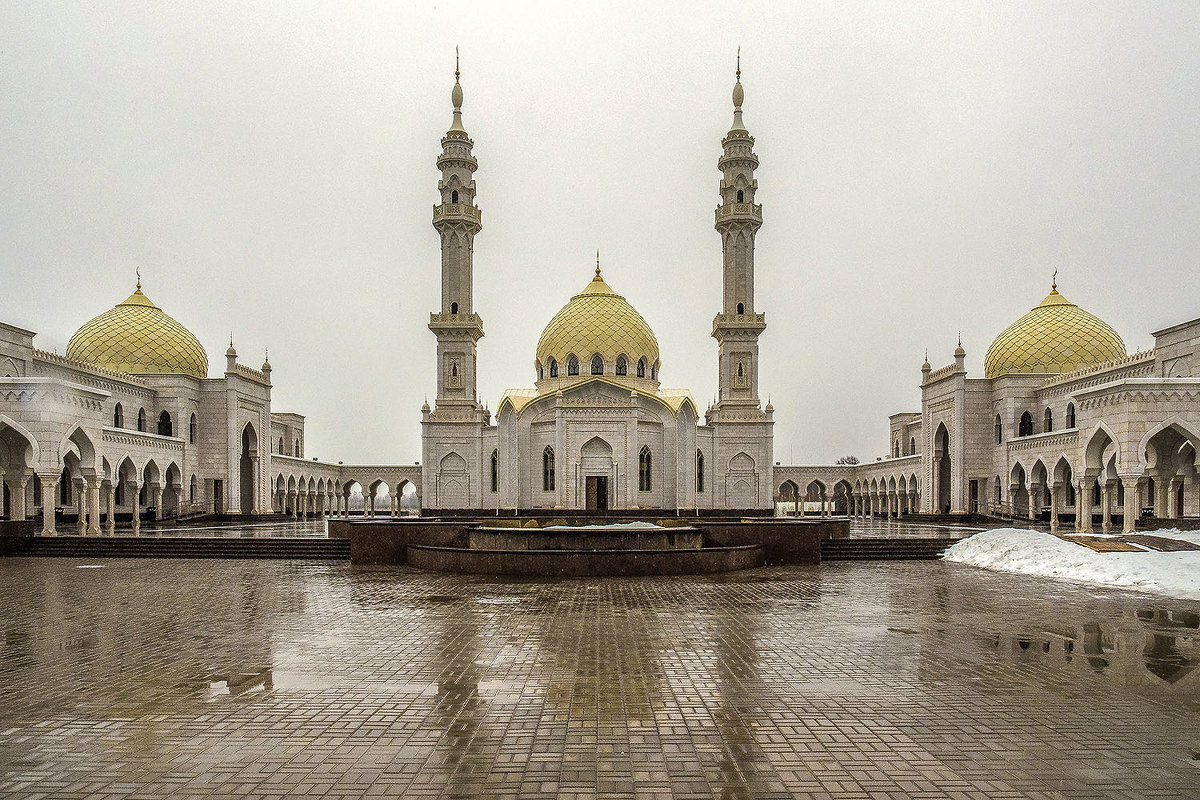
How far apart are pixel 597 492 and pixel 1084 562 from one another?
2528cm

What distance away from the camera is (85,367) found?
34250 millimetres

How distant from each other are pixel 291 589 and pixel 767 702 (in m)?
9.97

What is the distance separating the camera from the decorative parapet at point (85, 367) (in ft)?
107

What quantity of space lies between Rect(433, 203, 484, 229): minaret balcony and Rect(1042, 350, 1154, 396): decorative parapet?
92.9 ft

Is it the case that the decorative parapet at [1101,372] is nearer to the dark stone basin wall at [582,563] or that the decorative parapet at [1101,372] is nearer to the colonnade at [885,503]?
the colonnade at [885,503]

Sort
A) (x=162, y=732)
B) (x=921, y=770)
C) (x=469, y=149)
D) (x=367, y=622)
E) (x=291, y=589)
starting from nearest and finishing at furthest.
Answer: (x=921, y=770), (x=162, y=732), (x=367, y=622), (x=291, y=589), (x=469, y=149)

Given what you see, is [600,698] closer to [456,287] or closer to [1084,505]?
[1084,505]

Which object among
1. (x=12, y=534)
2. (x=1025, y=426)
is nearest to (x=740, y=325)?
(x=1025, y=426)

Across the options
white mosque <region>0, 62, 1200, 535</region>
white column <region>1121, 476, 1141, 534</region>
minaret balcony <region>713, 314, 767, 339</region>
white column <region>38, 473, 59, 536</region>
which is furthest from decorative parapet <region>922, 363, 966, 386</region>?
white column <region>38, 473, 59, 536</region>

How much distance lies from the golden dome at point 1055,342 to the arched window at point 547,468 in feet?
71.7

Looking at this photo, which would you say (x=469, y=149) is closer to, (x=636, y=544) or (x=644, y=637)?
(x=636, y=544)

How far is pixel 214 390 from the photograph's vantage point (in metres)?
39.8

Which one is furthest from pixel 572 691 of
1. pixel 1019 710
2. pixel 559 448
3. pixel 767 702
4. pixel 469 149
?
pixel 469 149

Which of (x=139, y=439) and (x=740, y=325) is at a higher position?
(x=740, y=325)
